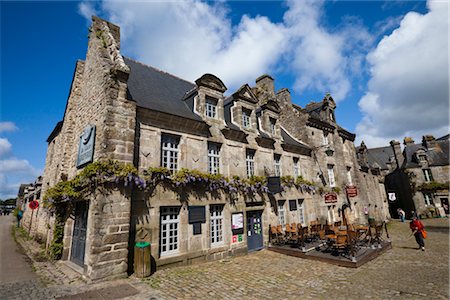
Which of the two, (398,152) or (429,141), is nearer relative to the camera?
(429,141)

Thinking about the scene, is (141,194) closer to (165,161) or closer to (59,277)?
Answer: (165,161)

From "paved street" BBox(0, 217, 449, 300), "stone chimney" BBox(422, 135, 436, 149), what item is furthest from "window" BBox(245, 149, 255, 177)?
"stone chimney" BBox(422, 135, 436, 149)

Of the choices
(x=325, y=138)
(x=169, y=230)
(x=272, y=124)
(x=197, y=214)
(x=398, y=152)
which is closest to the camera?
(x=169, y=230)

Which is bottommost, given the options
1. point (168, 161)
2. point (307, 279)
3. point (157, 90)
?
point (307, 279)

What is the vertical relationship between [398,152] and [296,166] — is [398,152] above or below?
above

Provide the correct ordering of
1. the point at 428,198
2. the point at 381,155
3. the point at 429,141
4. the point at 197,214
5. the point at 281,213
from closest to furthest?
1. the point at 197,214
2. the point at 281,213
3. the point at 428,198
4. the point at 429,141
5. the point at 381,155

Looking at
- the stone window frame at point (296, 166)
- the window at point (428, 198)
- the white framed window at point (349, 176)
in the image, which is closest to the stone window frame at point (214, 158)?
the stone window frame at point (296, 166)

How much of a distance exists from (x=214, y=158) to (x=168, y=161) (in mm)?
2470

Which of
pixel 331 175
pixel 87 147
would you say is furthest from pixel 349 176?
pixel 87 147

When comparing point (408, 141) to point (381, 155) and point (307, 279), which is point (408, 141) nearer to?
point (381, 155)

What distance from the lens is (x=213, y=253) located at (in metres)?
9.21

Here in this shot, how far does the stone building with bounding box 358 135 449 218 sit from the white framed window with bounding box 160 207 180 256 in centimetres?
2289

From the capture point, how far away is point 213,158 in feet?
34.5

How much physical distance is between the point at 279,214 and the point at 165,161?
294 inches
